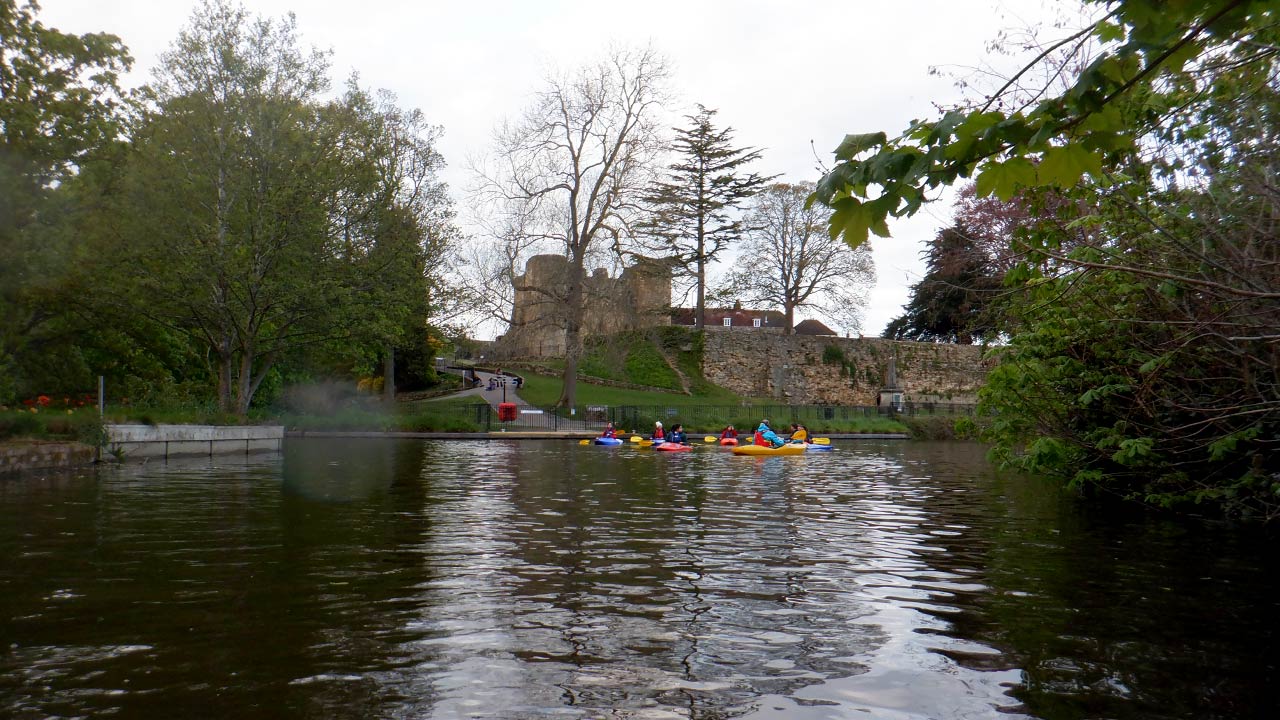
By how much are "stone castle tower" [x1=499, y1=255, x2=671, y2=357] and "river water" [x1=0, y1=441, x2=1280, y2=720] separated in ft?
78.4

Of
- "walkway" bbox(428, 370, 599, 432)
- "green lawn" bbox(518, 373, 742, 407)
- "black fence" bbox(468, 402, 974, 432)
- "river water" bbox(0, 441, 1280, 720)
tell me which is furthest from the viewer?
"green lawn" bbox(518, 373, 742, 407)

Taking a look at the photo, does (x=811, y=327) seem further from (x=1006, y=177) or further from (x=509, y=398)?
Result: (x=1006, y=177)

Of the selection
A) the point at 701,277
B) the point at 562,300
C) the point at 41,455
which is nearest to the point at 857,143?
the point at 41,455

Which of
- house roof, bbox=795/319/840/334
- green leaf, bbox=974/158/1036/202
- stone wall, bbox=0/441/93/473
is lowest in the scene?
stone wall, bbox=0/441/93/473

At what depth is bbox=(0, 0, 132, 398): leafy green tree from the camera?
21.2m

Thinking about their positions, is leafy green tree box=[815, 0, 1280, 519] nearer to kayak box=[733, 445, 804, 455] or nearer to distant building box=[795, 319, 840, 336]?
kayak box=[733, 445, 804, 455]

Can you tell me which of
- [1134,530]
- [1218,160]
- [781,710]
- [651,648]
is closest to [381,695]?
[651,648]

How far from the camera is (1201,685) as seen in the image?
4.80m

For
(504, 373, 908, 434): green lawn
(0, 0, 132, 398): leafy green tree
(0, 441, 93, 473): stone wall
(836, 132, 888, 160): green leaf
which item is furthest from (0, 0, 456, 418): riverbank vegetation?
(836, 132, 888, 160): green leaf

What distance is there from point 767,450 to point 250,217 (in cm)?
1545

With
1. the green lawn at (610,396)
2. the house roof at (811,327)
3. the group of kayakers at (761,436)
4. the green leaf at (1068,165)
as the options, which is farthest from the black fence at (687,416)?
the house roof at (811,327)

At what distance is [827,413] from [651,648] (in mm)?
36157

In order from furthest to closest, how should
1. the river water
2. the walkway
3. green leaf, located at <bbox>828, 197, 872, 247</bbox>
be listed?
the walkway, the river water, green leaf, located at <bbox>828, 197, 872, 247</bbox>

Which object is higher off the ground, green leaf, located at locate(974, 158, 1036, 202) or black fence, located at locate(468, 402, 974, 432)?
green leaf, located at locate(974, 158, 1036, 202)
